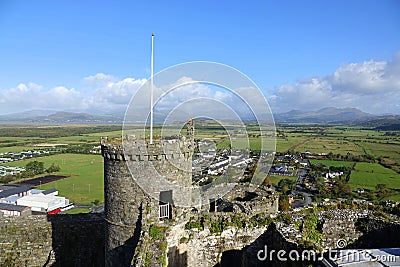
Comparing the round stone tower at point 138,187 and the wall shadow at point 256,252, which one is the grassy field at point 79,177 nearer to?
the round stone tower at point 138,187

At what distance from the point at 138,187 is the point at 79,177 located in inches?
2153

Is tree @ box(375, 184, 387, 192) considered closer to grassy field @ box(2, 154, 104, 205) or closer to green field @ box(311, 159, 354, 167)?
green field @ box(311, 159, 354, 167)

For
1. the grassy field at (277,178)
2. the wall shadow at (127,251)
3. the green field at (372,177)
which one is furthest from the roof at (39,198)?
the green field at (372,177)

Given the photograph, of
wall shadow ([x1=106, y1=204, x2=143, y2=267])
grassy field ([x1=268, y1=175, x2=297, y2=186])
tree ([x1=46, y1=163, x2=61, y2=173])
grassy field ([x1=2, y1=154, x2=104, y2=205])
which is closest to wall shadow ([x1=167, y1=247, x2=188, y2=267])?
wall shadow ([x1=106, y1=204, x2=143, y2=267])

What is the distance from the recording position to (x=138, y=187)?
8.99 meters

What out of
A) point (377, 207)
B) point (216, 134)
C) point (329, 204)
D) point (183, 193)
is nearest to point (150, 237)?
point (183, 193)

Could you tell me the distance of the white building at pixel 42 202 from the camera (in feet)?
125

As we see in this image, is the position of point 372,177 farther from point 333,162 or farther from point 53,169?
A: point 53,169

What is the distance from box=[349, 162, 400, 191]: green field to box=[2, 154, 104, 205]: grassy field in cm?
3673

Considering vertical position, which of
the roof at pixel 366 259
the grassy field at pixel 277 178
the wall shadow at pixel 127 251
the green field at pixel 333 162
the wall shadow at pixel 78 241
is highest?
the roof at pixel 366 259

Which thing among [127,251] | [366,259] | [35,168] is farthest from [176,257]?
[35,168]

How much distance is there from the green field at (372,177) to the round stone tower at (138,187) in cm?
3700

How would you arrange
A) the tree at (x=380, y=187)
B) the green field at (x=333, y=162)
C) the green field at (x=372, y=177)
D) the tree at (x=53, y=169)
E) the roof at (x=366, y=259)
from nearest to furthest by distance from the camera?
1. the roof at (x=366, y=259)
2. the tree at (x=380, y=187)
3. the green field at (x=372, y=177)
4. the green field at (x=333, y=162)
5. the tree at (x=53, y=169)

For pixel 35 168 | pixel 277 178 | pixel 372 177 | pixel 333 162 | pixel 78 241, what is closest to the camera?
pixel 78 241
